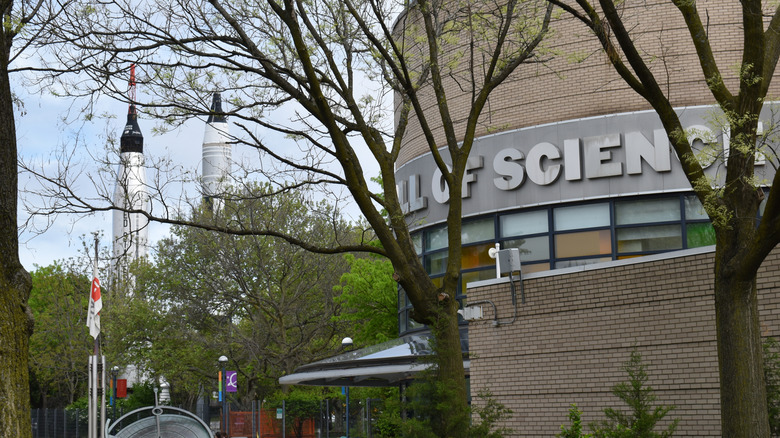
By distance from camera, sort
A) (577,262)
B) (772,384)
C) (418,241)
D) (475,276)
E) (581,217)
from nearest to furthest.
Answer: (772,384), (577,262), (581,217), (475,276), (418,241)

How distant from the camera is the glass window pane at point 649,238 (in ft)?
63.1

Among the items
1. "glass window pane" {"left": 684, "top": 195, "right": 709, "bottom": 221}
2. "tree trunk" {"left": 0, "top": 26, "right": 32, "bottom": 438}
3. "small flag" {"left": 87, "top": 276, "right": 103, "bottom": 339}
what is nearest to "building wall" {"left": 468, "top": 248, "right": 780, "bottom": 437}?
"glass window pane" {"left": 684, "top": 195, "right": 709, "bottom": 221}

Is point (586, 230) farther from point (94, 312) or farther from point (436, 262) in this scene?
point (94, 312)

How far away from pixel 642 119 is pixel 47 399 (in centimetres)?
6767

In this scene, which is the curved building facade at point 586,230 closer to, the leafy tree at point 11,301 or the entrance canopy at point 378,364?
the entrance canopy at point 378,364

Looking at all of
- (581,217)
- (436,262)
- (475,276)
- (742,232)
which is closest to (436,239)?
(436,262)

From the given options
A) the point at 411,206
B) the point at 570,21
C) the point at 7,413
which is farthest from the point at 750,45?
the point at 411,206

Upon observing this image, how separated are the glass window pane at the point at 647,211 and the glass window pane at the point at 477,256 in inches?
126

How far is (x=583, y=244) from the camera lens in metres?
19.9

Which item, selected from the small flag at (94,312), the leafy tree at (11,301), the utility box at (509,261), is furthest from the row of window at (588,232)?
the leafy tree at (11,301)

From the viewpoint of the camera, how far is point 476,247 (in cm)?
2169

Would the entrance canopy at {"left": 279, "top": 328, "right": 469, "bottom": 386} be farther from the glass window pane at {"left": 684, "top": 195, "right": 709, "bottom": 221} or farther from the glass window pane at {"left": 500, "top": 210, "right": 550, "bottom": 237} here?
the glass window pane at {"left": 684, "top": 195, "right": 709, "bottom": 221}

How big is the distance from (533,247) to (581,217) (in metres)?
1.30

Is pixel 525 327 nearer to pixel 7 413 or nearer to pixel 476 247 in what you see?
pixel 476 247
